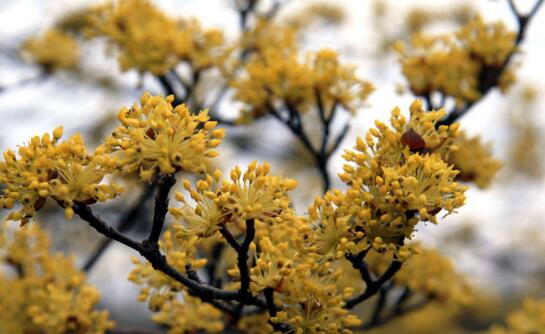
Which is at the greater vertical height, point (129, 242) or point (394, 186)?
point (394, 186)

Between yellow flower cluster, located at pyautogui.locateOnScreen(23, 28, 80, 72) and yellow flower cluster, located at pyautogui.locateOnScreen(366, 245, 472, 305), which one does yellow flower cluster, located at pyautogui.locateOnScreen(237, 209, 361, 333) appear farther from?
yellow flower cluster, located at pyautogui.locateOnScreen(23, 28, 80, 72)

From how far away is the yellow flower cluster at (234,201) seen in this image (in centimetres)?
199

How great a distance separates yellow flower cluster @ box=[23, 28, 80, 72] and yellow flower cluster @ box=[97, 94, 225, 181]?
3.89m

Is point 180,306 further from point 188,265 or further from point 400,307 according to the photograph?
point 400,307

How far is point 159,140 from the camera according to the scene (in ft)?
6.35

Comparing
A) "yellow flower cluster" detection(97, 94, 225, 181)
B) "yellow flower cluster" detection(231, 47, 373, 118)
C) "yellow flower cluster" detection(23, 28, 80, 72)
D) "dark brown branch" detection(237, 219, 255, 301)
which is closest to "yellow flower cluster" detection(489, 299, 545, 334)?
"yellow flower cluster" detection(231, 47, 373, 118)

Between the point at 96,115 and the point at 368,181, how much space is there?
7.13 m

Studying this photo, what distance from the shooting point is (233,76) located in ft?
13.3

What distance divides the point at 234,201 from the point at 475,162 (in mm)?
2089

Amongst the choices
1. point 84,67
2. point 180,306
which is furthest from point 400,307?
point 84,67

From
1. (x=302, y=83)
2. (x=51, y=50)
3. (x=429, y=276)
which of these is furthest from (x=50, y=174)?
(x=51, y=50)

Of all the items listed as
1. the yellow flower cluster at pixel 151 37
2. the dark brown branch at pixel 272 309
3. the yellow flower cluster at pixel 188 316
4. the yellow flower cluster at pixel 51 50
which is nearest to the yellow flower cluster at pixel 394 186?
the dark brown branch at pixel 272 309

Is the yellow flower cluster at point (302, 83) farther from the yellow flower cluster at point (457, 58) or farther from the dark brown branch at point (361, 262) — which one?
the dark brown branch at point (361, 262)

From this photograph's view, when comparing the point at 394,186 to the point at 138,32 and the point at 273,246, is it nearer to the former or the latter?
the point at 273,246
